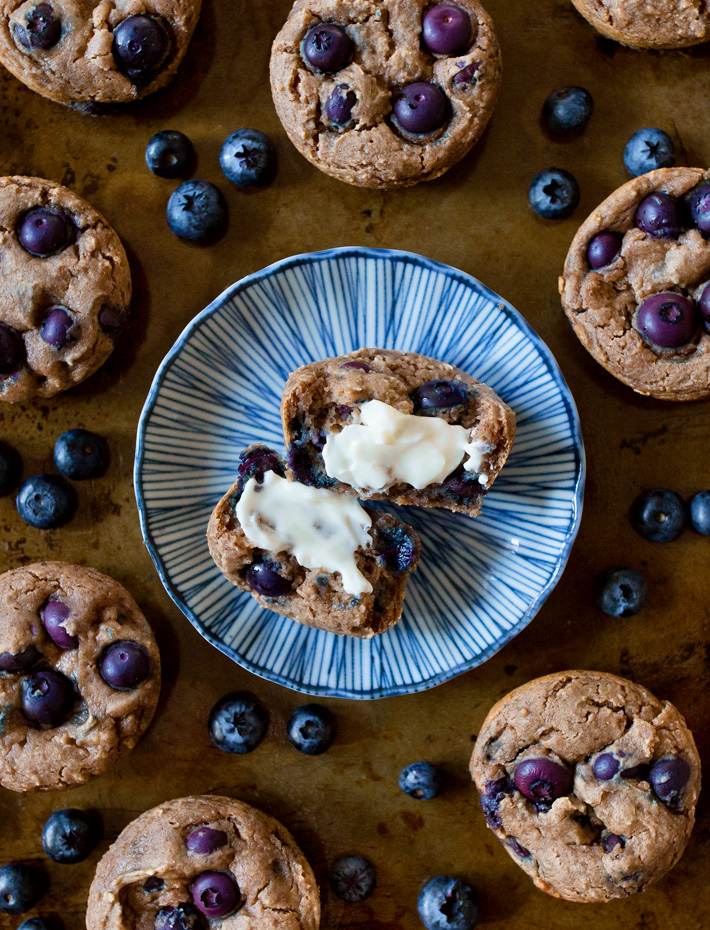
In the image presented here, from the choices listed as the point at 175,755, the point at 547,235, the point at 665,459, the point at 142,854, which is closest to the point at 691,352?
the point at 665,459

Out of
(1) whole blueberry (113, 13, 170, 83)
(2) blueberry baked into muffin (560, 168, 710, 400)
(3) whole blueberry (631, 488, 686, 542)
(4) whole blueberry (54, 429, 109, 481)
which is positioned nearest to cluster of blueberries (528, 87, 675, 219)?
(2) blueberry baked into muffin (560, 168, 710, 400)

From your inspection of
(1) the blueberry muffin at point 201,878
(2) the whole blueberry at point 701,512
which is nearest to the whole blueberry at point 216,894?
(1) the blueberry muffin at point 201,878

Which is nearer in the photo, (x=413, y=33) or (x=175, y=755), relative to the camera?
(x=413, y=33)

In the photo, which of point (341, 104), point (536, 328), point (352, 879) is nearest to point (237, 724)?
point (352, 879)

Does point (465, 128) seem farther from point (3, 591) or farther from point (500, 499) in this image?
point (3, 591)

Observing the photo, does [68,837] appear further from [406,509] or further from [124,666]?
[406,509]

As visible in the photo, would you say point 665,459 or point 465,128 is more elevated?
point 465,128

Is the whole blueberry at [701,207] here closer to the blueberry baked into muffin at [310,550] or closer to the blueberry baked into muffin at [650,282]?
the blueberry baked into muffin at [650,282]
